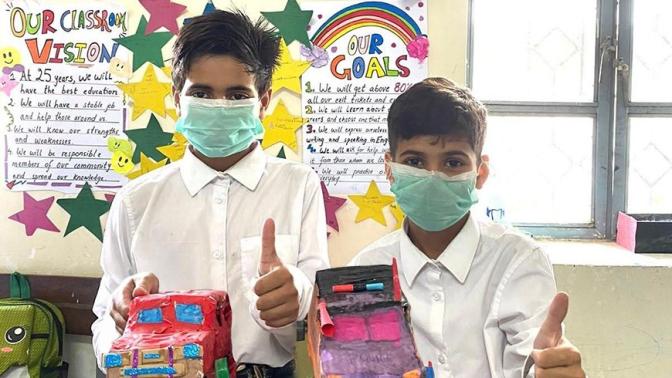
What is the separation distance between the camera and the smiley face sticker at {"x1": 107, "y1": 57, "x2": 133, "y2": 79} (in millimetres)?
1825

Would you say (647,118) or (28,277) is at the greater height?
(647,118)

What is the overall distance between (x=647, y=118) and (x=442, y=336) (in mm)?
1338

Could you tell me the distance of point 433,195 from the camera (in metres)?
1.04

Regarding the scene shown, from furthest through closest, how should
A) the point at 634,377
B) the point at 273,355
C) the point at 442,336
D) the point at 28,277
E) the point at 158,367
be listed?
the point at 28,277 → the point at 634,377 → the point at 273,355 → the point at 442,336 → the point at 158,367

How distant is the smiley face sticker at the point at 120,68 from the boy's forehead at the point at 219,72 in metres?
0.74

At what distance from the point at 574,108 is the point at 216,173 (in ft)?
4.09

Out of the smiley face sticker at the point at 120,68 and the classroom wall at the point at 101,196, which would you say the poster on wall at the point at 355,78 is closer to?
the classroom wall at the point at 101,196

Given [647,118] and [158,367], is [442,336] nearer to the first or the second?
[158,367]

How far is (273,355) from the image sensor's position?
116 cm

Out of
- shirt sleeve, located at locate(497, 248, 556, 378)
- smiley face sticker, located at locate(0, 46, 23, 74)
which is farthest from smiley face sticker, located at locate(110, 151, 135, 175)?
shirt sleeve, located at locate(497, 248, 556, 378)

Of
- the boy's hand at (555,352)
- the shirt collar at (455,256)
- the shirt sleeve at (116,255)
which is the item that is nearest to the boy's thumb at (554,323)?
the boy's hand at (555,352)

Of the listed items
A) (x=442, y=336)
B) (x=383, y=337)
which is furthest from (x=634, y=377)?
(x=383, y=337)

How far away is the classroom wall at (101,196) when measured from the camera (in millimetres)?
1759

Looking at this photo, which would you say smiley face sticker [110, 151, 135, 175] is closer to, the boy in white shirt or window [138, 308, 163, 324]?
the boy in white shirt
